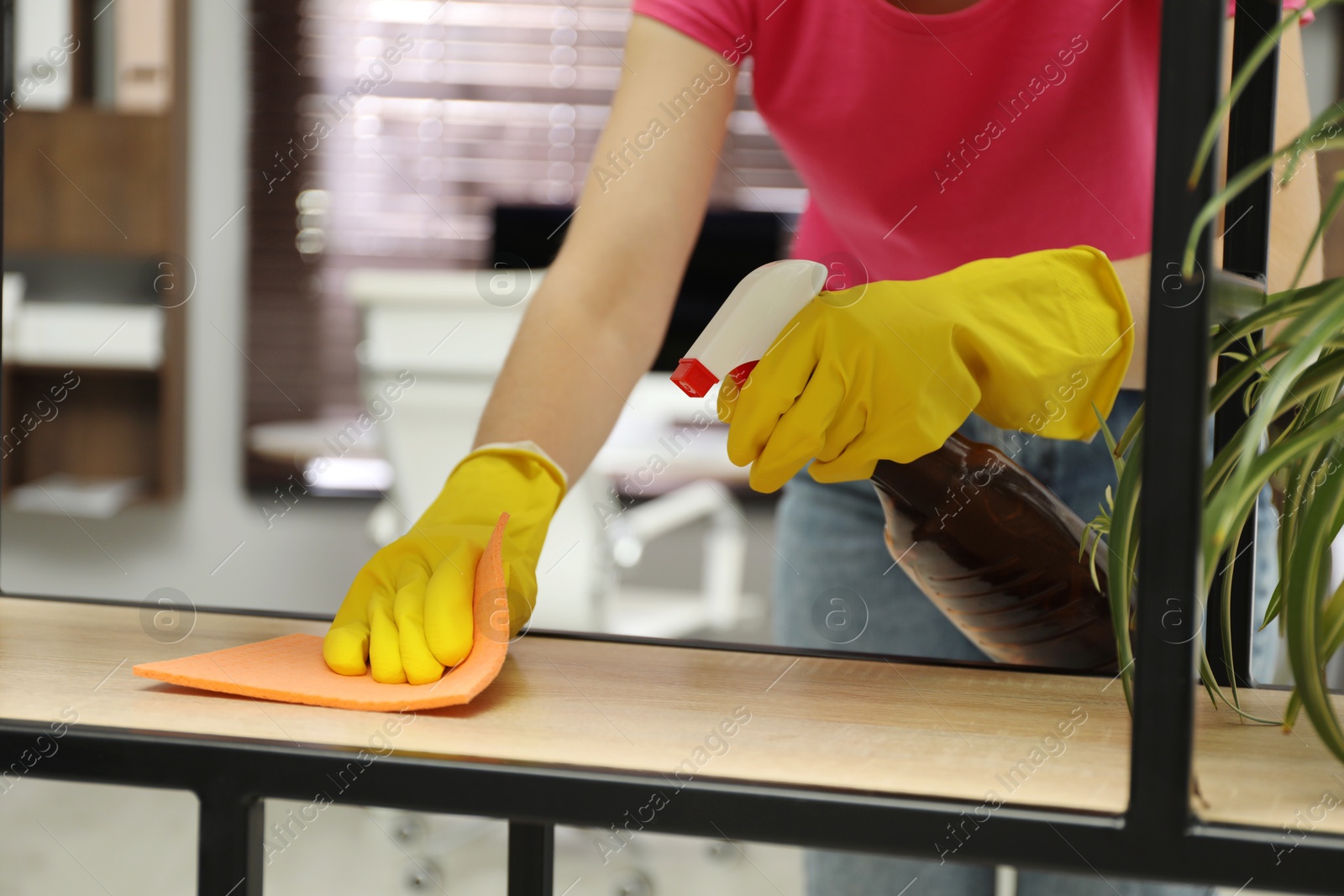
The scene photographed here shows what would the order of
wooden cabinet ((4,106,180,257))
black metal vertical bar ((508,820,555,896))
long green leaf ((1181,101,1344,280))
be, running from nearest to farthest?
long green leaf ((1181,101,1344,280)), black metal vertical bar ((508,820,555,896)), wooden cabinet ((4,106,180,257))

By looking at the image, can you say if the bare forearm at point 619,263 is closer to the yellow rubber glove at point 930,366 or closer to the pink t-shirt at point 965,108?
the pink t-shirt at point 965,108

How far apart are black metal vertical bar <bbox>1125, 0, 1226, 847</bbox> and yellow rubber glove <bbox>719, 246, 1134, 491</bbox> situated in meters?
0.17

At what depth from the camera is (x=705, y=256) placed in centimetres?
243

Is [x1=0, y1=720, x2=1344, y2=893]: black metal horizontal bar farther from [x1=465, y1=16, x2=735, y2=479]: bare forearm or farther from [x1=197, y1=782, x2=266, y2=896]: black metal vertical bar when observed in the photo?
[x1=465, y1=16, x2=735, y2=479]: bare forearm

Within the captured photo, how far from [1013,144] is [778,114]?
191mm

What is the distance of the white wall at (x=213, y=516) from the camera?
110 inches

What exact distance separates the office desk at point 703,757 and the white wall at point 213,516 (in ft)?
8.13

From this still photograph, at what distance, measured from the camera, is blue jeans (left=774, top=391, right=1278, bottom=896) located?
2.77ft

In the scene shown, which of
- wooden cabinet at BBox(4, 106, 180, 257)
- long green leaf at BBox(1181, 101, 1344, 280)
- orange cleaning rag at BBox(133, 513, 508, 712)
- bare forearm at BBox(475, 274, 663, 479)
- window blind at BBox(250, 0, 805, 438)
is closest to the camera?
long green leaf at BBox(1181, 101, 1344, 280)

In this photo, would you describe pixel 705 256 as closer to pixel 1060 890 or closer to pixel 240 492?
pixel 240 492

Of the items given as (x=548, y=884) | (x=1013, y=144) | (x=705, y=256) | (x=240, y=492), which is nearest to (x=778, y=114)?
(x=1013, y=144)

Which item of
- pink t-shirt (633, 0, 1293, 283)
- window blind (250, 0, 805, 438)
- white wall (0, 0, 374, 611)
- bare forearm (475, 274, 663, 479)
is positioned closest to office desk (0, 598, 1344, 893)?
bare forearm (475, 274, 663, 479)

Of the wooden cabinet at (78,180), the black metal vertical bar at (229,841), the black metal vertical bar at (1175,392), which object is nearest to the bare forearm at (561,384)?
the black metal vertical bar at (229,841)

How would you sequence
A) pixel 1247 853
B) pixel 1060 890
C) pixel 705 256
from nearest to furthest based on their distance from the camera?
pixel 1247 853 → pixel 1060 890 → pixel 705 256
